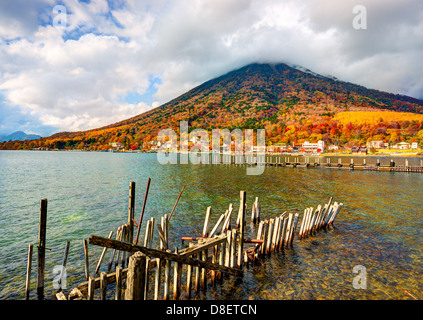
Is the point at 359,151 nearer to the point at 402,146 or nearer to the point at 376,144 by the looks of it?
the point at 376,144

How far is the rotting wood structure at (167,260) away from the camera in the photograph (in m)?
5.05

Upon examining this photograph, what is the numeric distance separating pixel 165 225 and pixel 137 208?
13931 millimetres

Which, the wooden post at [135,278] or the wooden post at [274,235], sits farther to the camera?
the wooden post at [274,235]

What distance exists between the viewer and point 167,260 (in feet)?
22.8

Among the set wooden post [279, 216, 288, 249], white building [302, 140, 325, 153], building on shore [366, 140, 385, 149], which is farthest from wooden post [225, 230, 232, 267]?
building on shore [366, 140, 385, 149]

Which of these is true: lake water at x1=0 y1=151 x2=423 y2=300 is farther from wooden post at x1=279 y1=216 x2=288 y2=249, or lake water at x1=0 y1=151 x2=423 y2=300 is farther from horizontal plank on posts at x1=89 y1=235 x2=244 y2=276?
horizontal plank on posts at x1=89 y1=235 x2=244 y2=276

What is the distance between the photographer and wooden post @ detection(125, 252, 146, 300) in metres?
A: 4.21

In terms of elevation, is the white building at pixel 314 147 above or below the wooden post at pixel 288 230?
above

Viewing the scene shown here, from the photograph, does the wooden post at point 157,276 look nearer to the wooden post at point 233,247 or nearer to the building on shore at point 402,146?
the wooden post at point 233,247

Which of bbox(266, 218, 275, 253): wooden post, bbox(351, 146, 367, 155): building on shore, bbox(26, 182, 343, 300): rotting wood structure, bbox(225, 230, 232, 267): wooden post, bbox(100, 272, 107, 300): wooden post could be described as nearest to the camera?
bbox(26, 182, 343, 300): rotting wood structure

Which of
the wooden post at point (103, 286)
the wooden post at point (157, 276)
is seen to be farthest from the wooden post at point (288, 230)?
the wooden post at point (103, 286)

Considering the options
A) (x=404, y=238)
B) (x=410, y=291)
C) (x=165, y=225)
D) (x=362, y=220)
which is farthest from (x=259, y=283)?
(x=362, y=220)
